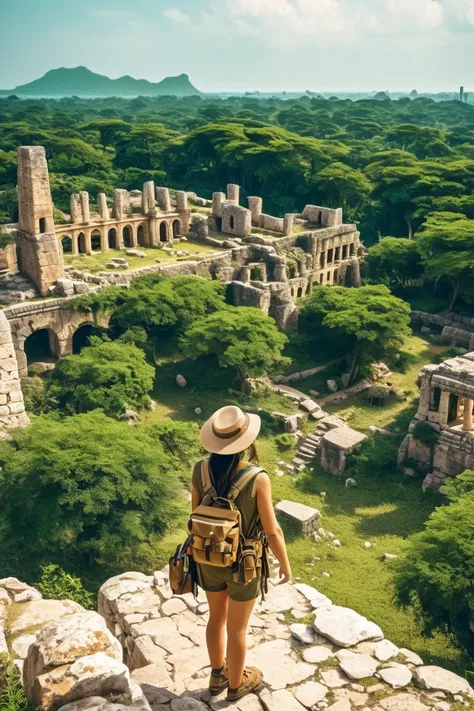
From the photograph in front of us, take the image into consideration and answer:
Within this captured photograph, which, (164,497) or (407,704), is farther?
(164,497)

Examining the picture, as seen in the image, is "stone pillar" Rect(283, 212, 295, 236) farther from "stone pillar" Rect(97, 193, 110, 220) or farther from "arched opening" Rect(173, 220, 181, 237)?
"stone pillar" Rect(97, 193, 110, 220)

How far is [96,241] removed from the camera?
34906 millimetres

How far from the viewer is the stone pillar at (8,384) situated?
15.3m

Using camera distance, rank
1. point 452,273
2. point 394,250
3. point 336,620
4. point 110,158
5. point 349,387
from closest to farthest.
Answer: point 336,620 < point 349,387 < point 452,273 < point 394,250 < point 110,158

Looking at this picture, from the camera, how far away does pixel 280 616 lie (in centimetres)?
872

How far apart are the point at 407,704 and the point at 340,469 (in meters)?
14.8

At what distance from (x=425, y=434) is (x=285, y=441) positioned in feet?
15.6

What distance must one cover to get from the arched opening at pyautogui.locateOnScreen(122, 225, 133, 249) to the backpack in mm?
29579

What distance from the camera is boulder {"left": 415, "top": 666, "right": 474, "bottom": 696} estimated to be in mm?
7480

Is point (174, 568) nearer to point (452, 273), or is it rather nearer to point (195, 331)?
point (195, 331)

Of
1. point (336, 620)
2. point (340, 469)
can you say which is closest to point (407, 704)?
point (336, 620)

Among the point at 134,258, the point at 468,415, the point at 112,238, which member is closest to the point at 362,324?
the point at 468,415

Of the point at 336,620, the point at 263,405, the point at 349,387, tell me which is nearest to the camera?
the point at 336,620

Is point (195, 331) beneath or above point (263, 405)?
above
